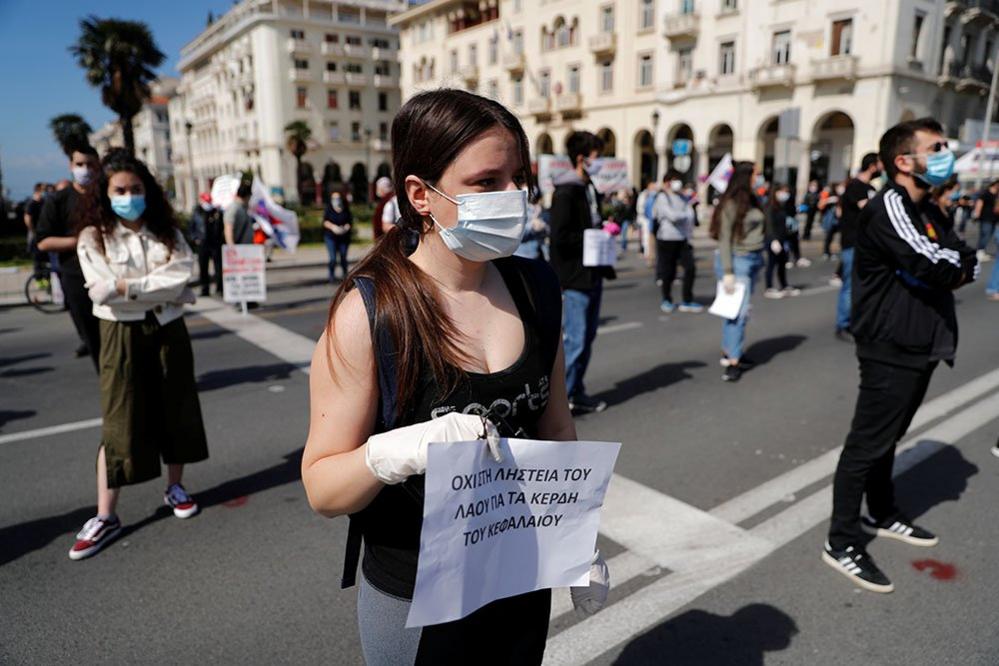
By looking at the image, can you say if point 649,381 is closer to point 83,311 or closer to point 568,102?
point 83,311

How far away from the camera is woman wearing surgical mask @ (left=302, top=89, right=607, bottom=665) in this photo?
1.39 m

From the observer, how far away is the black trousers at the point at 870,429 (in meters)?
3.15

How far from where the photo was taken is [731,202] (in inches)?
257

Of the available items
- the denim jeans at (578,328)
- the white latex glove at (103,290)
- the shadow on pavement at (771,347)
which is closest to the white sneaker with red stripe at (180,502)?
the white latex glove at (103,290)

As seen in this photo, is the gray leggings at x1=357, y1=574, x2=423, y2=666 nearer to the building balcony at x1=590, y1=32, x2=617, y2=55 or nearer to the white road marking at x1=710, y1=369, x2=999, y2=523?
the white road marking at x1=710, y1=369, x2=999, y2=523

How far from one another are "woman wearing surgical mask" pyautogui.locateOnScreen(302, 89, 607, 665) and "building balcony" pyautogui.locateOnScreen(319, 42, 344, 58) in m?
70.8

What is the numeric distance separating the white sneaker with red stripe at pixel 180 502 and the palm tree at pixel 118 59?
145 ft

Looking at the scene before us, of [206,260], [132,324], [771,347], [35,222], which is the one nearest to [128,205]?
[132,324]

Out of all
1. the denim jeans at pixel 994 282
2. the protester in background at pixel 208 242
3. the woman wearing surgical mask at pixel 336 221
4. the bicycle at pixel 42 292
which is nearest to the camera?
the bicycle at pixel 42 292

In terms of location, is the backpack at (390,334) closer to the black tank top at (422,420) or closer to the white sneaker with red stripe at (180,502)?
the black tank top at (422,420)

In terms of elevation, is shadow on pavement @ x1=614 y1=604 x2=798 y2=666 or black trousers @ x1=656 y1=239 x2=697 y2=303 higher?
black trousers @ x1=656 y1=239 x2=697 y2=303

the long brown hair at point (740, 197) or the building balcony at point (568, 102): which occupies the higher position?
the building balcony at point (568, 102)

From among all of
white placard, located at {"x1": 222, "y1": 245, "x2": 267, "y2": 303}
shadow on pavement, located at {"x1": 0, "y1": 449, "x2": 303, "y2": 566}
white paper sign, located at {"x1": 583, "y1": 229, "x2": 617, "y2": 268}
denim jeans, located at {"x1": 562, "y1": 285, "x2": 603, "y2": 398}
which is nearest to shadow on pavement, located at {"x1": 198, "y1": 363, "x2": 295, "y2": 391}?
shadow on pavement, located at {"x1": 0, "y1": 449, "x2": 303, "y2": 566}

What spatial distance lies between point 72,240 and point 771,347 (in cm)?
707
